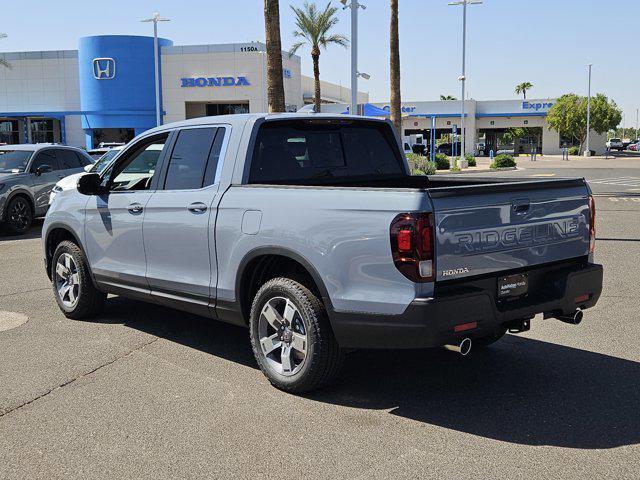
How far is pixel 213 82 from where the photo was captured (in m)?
55.6

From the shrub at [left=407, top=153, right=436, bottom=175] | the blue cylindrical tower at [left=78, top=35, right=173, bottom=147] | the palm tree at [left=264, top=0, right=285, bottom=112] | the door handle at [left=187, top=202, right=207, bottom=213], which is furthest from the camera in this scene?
the blue cylindrical tower at [left=78, top=35, right=173, bottom=147]

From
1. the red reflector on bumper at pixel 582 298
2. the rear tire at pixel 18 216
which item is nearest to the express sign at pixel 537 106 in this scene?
the rear tire at pixel 18 216

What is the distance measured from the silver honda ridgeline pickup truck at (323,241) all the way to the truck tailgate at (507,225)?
0.5 inches

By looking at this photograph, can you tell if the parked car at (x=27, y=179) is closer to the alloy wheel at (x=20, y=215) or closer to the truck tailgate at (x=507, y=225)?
the alloy wheel at (x=20, y=215)

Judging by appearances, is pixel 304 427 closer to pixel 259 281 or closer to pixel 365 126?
pixel 259 281

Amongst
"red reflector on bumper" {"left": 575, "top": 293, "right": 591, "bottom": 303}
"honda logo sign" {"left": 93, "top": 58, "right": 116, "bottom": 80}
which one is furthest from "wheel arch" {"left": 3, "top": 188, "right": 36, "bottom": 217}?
"honda logo sign" {"left": 93, "top": 58, "right": 116, "bottom": 80}

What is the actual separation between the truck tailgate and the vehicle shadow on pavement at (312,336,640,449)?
930 millimetres

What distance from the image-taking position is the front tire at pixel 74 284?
6.83m

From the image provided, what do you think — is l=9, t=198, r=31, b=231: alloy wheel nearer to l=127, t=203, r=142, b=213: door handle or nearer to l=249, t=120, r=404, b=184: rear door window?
l=127, t=203, r=142, b=213: door handle

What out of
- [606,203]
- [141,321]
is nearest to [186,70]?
[606,203]

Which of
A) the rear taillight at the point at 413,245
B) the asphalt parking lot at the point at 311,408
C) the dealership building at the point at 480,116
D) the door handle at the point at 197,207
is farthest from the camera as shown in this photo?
the dealership building at the point at 480,116

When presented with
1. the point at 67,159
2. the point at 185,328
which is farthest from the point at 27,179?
the point at 185,328

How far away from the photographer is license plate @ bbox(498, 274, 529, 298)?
455 centimetres

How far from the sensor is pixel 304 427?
4.32 m
